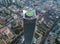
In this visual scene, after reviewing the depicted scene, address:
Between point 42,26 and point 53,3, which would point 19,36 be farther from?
point 53,3

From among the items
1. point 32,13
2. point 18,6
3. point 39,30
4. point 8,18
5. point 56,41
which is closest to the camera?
point 32,13

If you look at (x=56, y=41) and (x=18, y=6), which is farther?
(x=18, y=6)

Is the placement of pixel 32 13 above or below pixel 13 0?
above

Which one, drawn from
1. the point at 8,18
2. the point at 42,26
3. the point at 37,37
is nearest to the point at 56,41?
the point at 37,37

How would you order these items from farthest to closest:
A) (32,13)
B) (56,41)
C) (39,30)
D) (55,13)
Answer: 1. (55,13)
2. (39,30)
3. (56,41)
4. (32,13)

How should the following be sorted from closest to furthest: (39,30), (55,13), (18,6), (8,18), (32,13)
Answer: (32,13)
(39,30)
(8,18)
(55,13)
(18,6)

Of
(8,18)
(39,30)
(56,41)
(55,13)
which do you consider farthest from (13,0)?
(56,41)

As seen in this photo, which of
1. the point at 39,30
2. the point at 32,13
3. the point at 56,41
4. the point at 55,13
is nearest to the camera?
the point at 32,13

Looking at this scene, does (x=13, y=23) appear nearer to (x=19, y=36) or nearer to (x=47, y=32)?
(x=19, y=36)

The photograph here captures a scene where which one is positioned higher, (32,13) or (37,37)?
(32,13)
